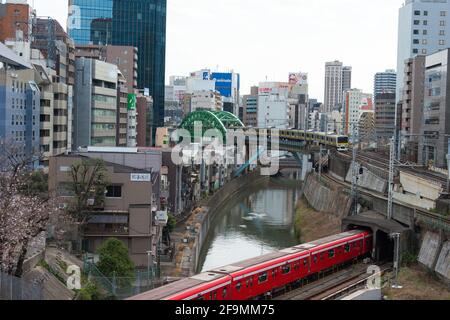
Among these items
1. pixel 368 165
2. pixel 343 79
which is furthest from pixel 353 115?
pixel 368 165

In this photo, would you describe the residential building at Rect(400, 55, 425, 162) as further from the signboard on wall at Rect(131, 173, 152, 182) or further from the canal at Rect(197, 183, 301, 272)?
the signboard on wall at Rect(131, 173, 152, 182)

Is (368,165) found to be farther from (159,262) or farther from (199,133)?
(199,133)

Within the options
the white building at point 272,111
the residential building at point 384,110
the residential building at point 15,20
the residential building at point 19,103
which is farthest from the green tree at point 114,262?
the white building at point 272,111

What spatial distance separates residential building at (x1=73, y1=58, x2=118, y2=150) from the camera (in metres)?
33.5

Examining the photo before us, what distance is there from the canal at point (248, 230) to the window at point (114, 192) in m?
4.50

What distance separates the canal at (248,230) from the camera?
23469 millimetres

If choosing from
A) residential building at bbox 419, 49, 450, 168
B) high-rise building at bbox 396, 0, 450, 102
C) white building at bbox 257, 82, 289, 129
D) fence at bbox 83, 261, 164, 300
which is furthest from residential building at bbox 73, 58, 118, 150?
white building at bbox 257, 82, 289, 129

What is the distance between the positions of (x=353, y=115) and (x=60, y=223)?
88.8 m

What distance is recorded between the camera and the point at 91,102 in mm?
33688

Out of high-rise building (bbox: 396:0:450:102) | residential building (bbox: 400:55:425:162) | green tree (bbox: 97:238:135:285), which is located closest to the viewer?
green tree (bbox: 97:238:135:285)

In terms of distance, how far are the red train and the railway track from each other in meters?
0.28

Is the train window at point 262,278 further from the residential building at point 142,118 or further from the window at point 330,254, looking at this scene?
the residential building at point 142,118
